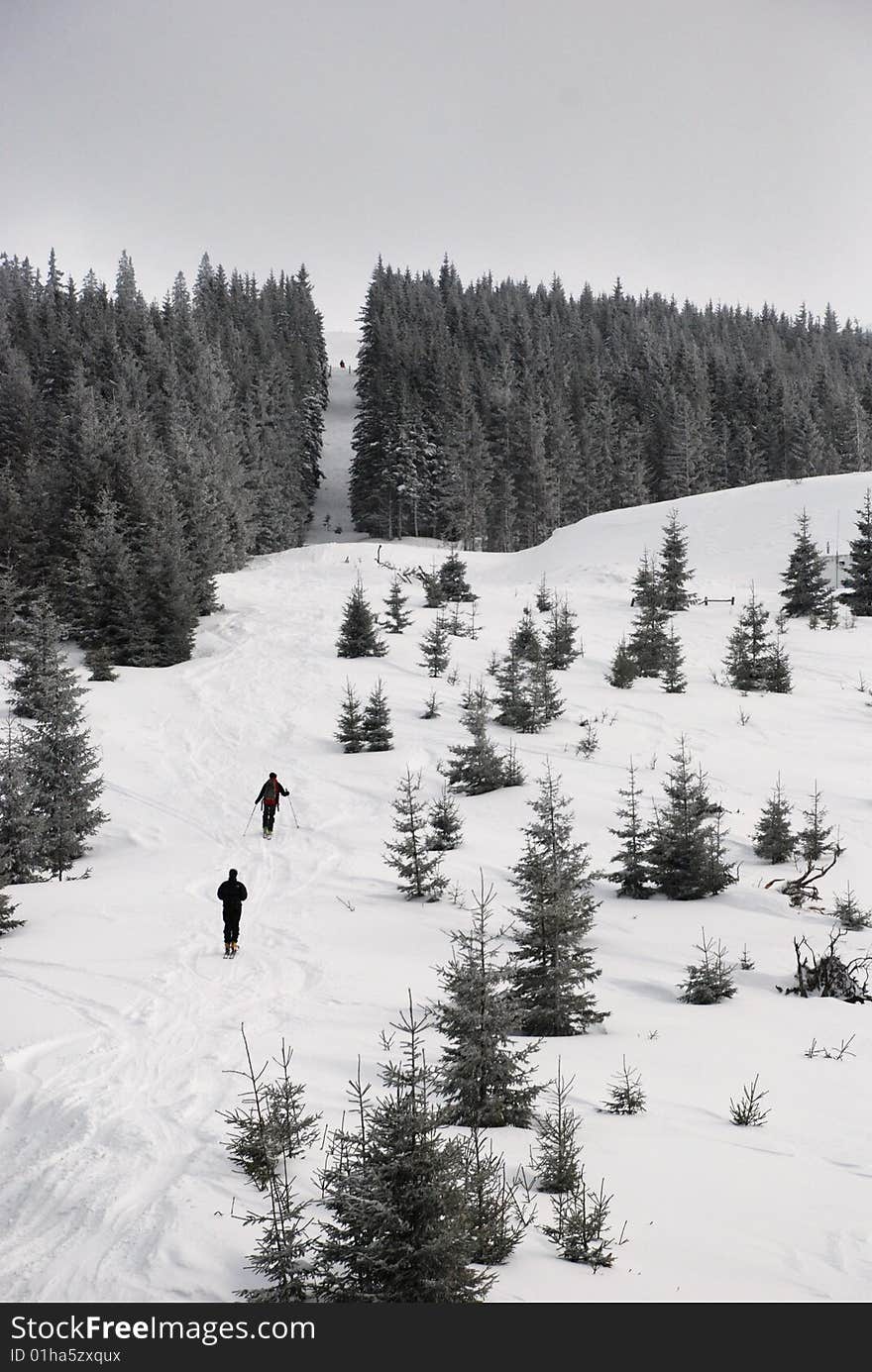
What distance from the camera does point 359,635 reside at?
96.0 feet

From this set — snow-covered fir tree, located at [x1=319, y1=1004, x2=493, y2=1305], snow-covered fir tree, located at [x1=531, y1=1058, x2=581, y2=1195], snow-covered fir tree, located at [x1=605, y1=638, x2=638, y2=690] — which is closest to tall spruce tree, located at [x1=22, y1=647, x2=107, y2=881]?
snow-covered fir tree, located at [x1=531, y1=1058, x2=581, y2=1195]

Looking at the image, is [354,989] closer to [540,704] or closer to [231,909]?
[231,909]

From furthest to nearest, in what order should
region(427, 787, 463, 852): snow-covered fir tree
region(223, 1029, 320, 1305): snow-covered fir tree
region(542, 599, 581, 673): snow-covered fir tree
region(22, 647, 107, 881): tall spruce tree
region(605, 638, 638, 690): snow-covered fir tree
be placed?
1. region(542, 599, 581, 673): snow-covered fir tree
2. region(605, 638, 638, 690): snow-covered fir tree
3. region(22, 647, 107, 881): tall spruce tree
4. region(427, 787, 463, 852): snow-covered fir tree
5. region(223, 1029, 320, 1305): snow-covered fir tree

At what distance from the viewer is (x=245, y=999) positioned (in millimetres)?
10164

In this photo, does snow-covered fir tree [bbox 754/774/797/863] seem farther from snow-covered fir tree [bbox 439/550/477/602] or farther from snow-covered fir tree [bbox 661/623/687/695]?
snow-covered fir tree [bbox 439/550/477/602]

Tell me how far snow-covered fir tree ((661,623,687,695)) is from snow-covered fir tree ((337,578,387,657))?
935cm

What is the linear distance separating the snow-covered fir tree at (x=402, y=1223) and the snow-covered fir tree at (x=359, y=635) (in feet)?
82.7

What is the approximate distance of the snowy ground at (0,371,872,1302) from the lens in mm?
5250

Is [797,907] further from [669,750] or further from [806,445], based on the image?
[806,445]

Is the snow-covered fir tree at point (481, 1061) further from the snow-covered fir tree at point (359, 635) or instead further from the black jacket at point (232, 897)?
the snow-covered fir tree at point (359, 635)

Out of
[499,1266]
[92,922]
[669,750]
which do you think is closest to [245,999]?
[92,922]

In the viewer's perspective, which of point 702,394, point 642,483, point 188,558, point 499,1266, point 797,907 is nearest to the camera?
point 499,1266

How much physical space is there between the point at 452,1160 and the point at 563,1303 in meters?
0.92

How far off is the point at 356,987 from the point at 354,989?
0.07 m
